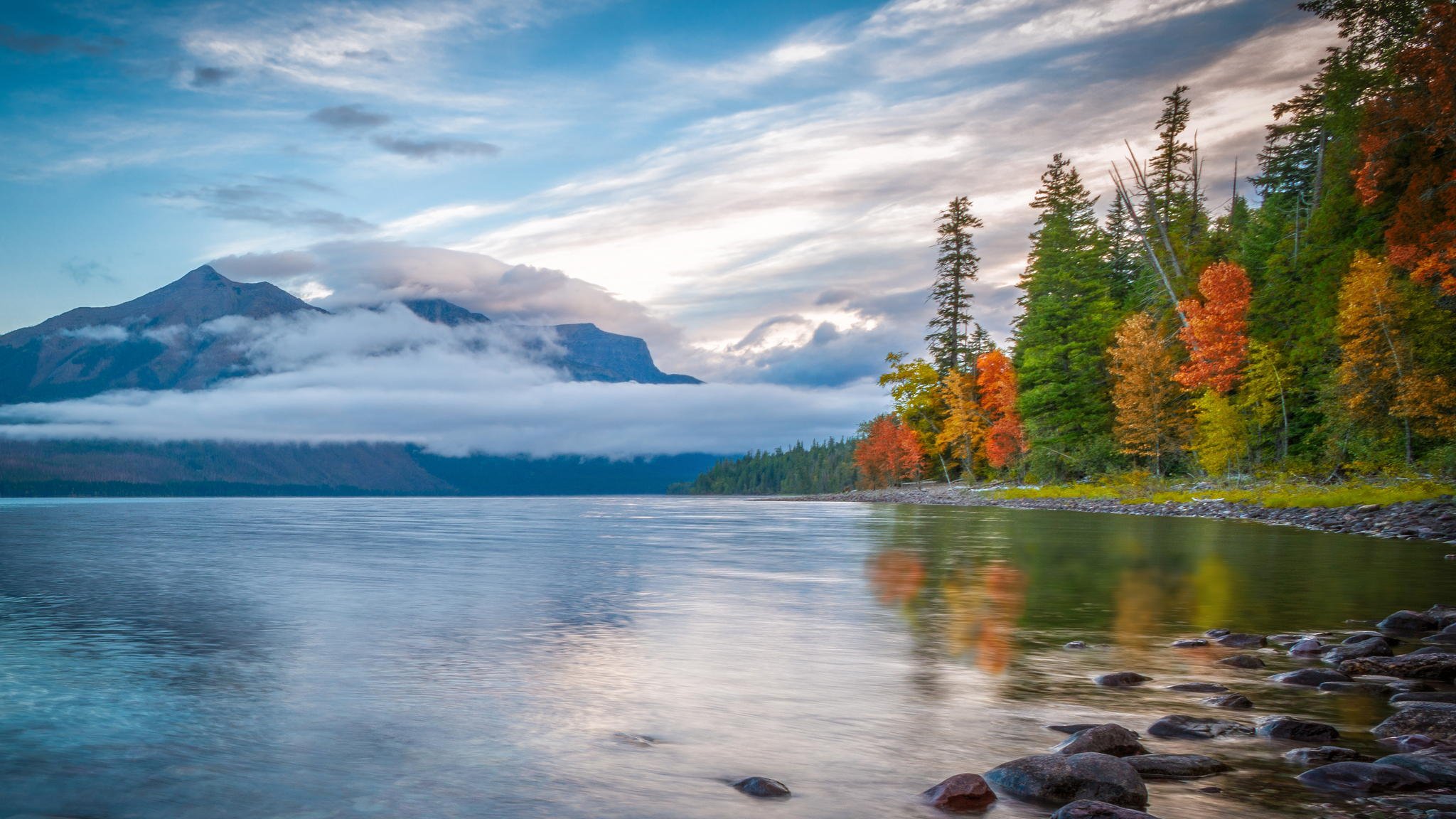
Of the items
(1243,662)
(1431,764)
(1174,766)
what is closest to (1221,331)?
(1243,662)

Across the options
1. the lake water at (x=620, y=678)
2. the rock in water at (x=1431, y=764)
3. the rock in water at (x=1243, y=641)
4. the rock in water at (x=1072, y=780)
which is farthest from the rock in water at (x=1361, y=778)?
the rock in water at (x=1243, y=641)

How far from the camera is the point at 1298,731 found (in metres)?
7.22

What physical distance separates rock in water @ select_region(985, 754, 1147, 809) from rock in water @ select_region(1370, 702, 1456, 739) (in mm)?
2863

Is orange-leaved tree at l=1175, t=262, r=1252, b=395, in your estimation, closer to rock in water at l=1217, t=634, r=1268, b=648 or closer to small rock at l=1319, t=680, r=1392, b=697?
rock in water at l=1217, t=634, r=1268, b=648

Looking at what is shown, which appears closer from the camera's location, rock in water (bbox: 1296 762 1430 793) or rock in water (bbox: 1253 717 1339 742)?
rock in water (bbox: 1296 762 1430 793)

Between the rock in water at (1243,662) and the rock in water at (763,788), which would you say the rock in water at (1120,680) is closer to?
the rock in water at (1243,662)

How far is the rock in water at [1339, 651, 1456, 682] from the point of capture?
931 cm

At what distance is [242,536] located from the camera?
135 ft

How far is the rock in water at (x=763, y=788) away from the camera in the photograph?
6.18 m

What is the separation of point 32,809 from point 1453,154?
44043 mm

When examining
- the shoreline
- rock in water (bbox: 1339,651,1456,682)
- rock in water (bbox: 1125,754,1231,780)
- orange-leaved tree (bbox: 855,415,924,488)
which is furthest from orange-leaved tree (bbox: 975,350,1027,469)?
rock in water (bbox: 1125,754,1231,780)

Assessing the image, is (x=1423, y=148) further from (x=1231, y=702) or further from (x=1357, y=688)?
(x=1231, y=702)

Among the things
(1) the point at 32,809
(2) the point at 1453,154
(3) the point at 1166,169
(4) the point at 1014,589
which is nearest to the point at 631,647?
(1) the point at 32,809

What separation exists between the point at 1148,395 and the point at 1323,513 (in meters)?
23.9
